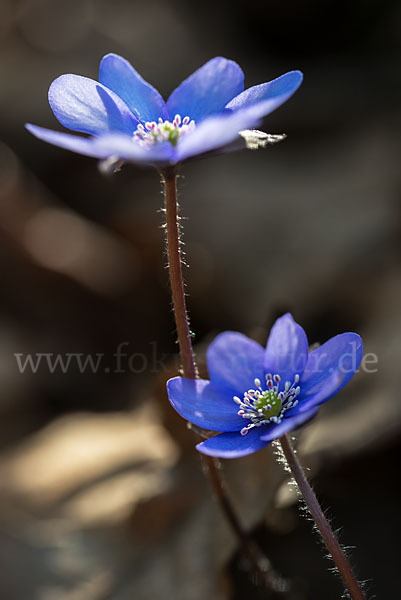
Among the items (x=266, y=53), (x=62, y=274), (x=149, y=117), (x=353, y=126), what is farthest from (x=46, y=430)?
(x=266, y=53)

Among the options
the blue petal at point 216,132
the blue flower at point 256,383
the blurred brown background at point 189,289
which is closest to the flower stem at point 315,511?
the blue flower at point 256,383

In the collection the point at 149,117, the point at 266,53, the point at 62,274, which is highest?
the point at 266,53

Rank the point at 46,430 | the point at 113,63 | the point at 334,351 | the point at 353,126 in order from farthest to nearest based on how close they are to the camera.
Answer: the point at 353,126 → the point at 46,430 → the point at 113,63 → the point at 334,351

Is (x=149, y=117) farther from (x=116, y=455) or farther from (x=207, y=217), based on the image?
(x=207, y=217)

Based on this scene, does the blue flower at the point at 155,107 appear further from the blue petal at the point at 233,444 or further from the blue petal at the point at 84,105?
the blue petal at the point at 233,444

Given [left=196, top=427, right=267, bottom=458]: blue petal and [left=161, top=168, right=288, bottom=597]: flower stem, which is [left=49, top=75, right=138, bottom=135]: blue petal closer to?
[left=161, top=168, right=288, bottom=597]: flower stem

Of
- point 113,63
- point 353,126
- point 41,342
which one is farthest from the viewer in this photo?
point 353,126
